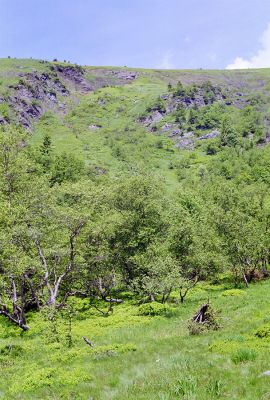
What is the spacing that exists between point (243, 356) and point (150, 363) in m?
3.60

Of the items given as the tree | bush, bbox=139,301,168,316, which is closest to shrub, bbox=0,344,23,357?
bush, bbox=139,301,168,316

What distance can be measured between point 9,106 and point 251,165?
127996 millimetres

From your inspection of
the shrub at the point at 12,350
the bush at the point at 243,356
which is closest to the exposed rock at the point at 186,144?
the shrub at the point at 12,350

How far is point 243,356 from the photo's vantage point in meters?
12.4

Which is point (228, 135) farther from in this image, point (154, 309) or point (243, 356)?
point (243, 356)

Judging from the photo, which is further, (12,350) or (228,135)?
(228,135)

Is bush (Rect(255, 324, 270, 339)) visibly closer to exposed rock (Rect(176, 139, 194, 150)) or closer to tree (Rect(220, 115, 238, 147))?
tree (Rect(220, 115, 238, 147))

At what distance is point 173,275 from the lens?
30.8 meters

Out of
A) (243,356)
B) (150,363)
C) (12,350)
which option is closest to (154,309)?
(12,350)

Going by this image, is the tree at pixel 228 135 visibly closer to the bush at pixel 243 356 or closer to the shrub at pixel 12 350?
the shrub at pixel 12 350

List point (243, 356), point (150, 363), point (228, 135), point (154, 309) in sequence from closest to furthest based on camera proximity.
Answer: point (243, 356) < point (150, 363) < point (154, 309) < point (228, 135)

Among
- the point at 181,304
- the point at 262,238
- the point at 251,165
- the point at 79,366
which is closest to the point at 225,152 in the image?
the point at 251,165

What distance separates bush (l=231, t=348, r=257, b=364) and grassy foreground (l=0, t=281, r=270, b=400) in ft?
0.10

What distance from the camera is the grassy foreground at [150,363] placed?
1012 cm
